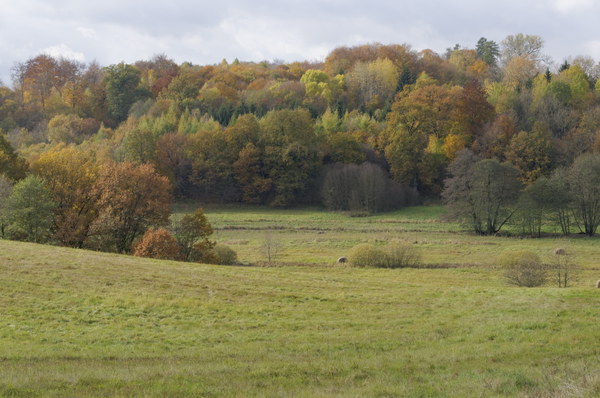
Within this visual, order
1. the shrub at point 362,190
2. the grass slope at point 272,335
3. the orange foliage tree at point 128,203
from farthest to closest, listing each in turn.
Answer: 1. the shrub at point 362,190
2. the orange foliage tree at point 128,203
3. the grass slope at point 272,335

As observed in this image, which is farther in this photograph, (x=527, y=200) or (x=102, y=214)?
(x=527, y=200)

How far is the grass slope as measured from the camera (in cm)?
1077

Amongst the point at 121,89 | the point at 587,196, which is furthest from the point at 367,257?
the point at 121,89

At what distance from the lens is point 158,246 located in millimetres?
39094

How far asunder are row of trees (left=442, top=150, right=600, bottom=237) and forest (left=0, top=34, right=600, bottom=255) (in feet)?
0.53

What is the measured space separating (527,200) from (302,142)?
125ft

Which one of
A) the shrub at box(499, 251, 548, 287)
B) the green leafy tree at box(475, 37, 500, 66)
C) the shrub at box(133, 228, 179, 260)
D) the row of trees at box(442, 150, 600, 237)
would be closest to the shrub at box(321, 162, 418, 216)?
the row of trees at box(442, 150, 600, 237)

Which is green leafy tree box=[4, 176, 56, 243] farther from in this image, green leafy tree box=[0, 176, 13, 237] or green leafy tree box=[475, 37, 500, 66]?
green leafy tree box=[475, 37, 500, 66]

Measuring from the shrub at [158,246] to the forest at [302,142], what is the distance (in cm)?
262

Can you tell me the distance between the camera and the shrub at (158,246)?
3903 cm

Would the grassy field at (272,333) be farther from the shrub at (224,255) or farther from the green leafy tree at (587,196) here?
the green leafy tree at (587,196)

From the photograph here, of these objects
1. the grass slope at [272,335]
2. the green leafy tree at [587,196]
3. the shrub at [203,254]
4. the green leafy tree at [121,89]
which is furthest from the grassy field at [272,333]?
the green leafy tree at [121,89]

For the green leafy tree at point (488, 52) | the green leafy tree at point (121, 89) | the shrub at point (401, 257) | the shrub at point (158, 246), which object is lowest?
the shrub at point (401, 257)

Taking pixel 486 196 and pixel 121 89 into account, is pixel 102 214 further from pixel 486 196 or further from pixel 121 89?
pixel 121 89
